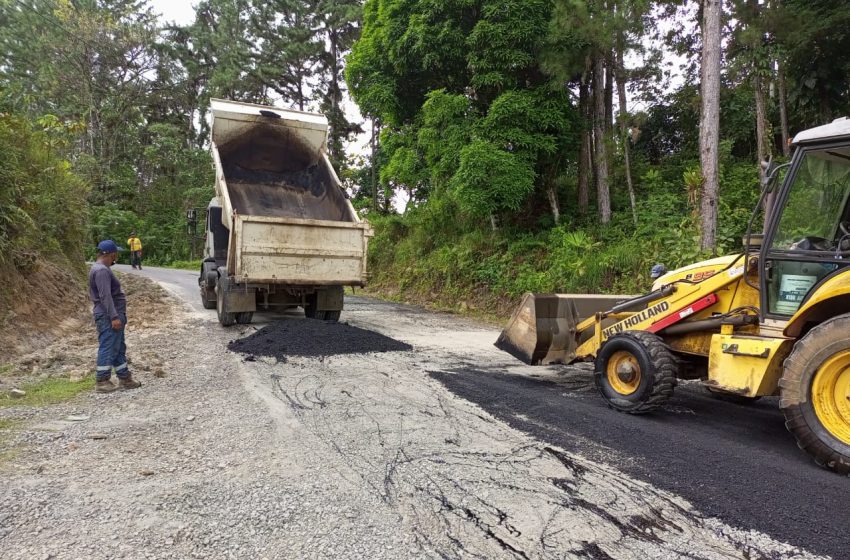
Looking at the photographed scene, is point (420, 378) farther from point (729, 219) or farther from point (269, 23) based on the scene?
point (269, 23)

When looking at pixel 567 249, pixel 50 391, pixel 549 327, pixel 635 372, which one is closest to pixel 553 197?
pixel 567 249

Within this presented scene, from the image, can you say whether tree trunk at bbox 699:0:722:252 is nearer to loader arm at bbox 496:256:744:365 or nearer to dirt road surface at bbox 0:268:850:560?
loader arm at bbox 496:256:744:365

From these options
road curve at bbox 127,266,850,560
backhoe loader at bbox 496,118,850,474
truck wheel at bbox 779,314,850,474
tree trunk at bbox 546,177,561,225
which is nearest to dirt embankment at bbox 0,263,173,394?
road curve at bbox 127,266,850,560

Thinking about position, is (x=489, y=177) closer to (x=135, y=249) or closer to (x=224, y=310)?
(x=224, y=310)

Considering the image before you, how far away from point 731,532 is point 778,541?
0.21 meters

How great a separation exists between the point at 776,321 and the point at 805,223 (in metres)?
0.79

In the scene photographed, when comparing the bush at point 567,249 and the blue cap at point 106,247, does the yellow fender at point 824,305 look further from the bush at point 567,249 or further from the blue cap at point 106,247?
the bush at point 567,249

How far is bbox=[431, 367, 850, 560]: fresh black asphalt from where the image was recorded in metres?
3.00

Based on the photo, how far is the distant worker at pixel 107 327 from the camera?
5.66 meters

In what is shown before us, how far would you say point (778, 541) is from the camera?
276cm

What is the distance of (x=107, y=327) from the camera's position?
5723 millimetres

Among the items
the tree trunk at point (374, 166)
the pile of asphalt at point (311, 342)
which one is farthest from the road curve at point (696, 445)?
the tree trunk at point (374, 166)

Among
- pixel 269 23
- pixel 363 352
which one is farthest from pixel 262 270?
pixel 269 23

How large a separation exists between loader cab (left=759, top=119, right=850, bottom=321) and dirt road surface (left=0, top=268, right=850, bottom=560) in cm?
122
